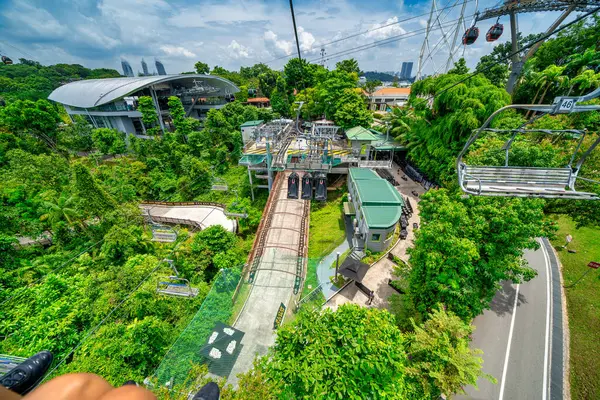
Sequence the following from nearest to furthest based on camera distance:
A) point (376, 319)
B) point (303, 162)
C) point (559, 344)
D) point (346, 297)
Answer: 1. point (376, 319)
2. point (559, 344)
3. point (346, 297)
4. point (303, 162)

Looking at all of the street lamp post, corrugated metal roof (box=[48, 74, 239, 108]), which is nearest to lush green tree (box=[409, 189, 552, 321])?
the street lamp post

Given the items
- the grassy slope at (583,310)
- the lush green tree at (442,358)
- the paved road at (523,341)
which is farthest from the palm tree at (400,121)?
the lush green tree at (442,358)

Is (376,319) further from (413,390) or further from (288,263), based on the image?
(288,263)

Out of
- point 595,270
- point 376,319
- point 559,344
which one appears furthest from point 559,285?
point 376,319

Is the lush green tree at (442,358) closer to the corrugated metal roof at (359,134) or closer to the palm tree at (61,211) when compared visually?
the corrugated metal roof at (359,134)

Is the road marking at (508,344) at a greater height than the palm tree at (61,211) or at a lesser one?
lesser

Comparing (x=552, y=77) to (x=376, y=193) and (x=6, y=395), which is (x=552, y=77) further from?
(x=6, y=395)
